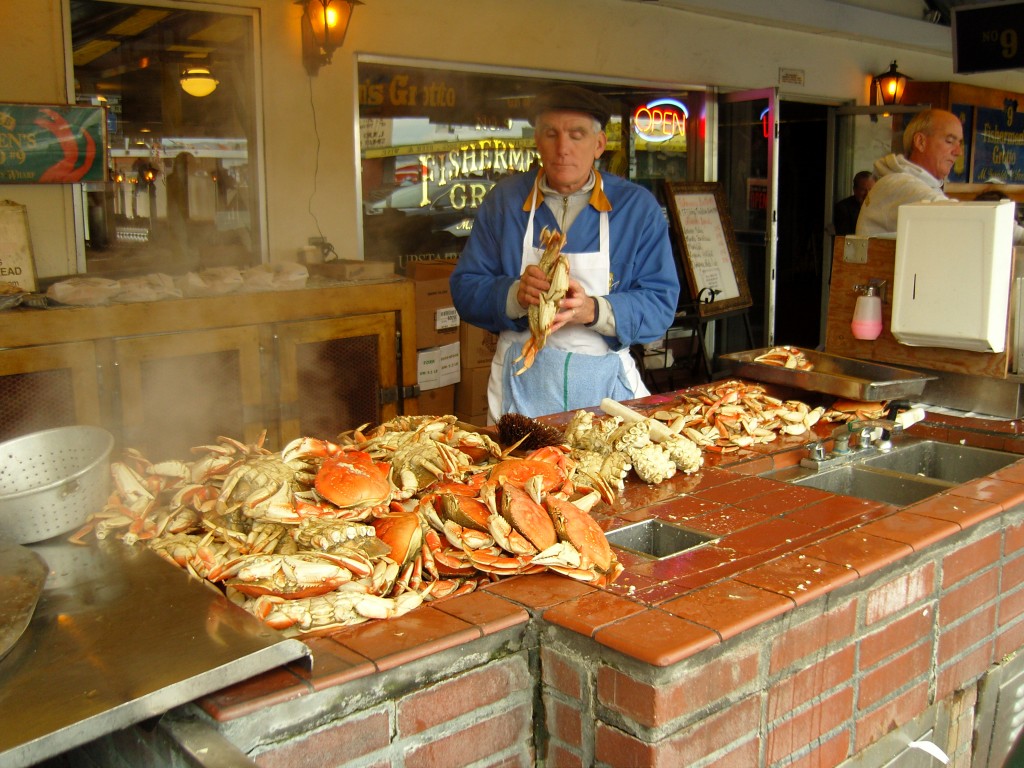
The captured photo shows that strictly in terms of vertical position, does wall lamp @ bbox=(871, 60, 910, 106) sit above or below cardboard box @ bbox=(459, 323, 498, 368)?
above

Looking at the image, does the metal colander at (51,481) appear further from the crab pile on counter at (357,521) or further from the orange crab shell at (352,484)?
the orange crab shell at (352,484)

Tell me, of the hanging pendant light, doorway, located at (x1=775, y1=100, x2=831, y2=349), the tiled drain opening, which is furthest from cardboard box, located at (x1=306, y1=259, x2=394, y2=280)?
doorway, located at (x1=775, y1=100, x2=831, y2=349)

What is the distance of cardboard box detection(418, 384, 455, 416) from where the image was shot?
5.97 metres

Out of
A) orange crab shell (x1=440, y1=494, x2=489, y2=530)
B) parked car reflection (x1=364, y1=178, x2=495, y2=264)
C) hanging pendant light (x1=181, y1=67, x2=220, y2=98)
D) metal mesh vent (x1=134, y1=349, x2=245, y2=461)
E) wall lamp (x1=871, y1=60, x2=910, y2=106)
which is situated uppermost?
wall lamp (x1=871, y1=60, x2=910, y2=106)

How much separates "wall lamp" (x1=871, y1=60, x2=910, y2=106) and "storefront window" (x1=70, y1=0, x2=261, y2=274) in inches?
295

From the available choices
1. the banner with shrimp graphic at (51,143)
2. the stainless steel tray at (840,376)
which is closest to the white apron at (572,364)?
the stainless steel tray at (840,376)

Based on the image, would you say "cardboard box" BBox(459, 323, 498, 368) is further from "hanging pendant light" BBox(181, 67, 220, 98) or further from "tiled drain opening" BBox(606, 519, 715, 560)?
"tiled drain opening" BBox(606, 519, 715, 560)

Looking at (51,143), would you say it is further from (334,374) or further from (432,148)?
(432,148)

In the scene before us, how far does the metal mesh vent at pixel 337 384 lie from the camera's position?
203 inches

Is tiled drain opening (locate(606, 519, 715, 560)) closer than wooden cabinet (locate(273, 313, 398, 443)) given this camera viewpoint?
Yes

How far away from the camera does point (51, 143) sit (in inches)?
204

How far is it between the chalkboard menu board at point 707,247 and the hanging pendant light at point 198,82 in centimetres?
401

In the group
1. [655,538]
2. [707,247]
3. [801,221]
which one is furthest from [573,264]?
[801,221]

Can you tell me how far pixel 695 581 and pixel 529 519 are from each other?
0.37m
